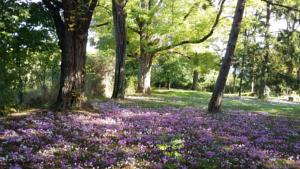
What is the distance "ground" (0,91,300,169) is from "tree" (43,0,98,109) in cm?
91

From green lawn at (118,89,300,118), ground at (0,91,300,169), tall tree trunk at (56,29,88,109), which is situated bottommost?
ground at (0,91,300,169)

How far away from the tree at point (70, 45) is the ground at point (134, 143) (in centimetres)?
91

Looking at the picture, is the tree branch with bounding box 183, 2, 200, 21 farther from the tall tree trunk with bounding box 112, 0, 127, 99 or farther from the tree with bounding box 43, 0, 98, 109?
the tree with bounding box 43, 0, 98, 109

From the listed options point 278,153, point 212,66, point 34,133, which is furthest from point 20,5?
point 212,66

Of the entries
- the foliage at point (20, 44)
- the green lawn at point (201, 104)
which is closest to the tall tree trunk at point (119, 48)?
the green lawn at point (201, 104)

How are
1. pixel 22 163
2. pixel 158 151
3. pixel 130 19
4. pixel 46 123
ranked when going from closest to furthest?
pixel 22 163 < pixel 158 151 < pixel 46 123 < pixel 130 19

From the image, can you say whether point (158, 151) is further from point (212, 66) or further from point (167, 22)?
point (212, 66)

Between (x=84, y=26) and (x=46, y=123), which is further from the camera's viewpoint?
(x=84, y=26)

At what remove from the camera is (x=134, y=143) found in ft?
31.3

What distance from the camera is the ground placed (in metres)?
7.62

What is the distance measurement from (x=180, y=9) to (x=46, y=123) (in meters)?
24.5

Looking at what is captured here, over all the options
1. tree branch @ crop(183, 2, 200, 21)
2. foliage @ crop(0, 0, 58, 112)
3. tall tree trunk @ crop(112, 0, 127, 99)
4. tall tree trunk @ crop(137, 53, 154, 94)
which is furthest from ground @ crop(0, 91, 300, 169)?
tall tree trunk @ crop(137, 53, 154, 94)

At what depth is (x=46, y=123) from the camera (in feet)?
36.2

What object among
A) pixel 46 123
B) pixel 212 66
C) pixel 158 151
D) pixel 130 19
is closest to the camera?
pixel 158 151
